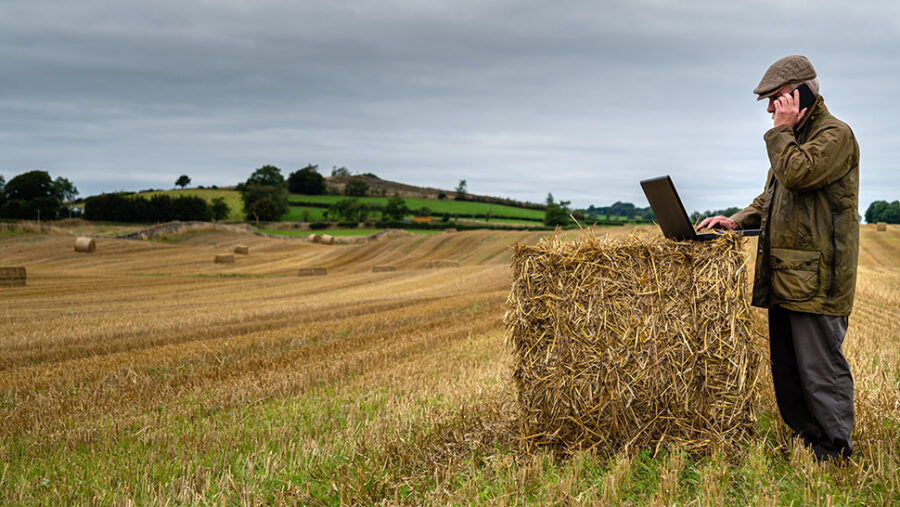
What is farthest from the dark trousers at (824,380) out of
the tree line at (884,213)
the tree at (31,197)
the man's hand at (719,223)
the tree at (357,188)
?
the tree at (357,188)

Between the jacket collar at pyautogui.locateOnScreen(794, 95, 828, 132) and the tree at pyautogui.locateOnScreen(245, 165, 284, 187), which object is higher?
the tree at pyautogui.locateOnScreen(245, 165, 284, 187)

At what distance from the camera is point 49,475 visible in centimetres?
430

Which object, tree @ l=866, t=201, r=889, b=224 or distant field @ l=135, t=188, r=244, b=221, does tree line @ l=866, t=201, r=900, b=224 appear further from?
distant field @ l=135, t=188, r=244, b=221

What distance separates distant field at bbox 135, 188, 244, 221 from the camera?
276 ft

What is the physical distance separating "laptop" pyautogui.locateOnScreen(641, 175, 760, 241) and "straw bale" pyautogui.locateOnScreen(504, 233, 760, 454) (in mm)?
92

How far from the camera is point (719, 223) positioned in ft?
14.8

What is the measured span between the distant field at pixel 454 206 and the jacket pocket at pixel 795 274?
72.1 meters

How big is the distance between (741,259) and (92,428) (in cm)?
565

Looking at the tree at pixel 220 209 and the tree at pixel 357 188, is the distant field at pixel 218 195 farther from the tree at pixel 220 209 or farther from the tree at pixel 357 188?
the tree at pixel 357 188

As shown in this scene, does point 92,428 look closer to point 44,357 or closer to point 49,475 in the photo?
point 49,475

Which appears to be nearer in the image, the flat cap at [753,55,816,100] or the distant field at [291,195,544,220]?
the flat cap at [753,55,816,100]

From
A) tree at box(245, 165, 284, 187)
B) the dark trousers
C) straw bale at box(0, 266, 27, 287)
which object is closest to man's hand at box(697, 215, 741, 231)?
the dark trousers

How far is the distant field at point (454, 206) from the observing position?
78.1 metres

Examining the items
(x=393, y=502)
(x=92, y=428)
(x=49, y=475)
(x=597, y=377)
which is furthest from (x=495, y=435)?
(x=92, y=428)
